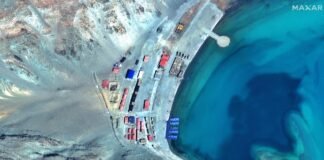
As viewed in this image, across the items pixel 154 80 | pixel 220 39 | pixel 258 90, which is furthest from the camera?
pixel 220 39

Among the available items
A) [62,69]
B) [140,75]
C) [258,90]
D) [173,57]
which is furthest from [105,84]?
[258,90]

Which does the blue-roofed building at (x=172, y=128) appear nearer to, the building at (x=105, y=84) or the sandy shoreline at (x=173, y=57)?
the sandy shoreline at (x=173, y=57)

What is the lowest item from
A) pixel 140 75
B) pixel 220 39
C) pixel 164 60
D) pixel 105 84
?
pixel 105 84

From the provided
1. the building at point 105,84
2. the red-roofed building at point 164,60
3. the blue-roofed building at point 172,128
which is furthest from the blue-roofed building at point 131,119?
the red-roofed building at point 164,60

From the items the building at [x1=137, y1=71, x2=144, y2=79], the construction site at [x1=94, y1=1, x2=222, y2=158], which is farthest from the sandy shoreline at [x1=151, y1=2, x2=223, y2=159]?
the building at [x1=137, y1=71, x2=144, y2=79]

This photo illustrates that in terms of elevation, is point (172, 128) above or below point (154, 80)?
below

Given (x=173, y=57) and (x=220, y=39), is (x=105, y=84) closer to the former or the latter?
(x=173, y=57)

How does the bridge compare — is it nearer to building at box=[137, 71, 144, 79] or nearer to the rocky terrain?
the rocky terrain

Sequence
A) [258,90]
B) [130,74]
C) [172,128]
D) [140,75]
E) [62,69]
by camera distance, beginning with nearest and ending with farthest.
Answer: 1. [172,128]
2. [62,69]
3. [258,90]
4. [130,74]
5. [140,75]

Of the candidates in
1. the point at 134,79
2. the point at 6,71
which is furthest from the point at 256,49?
the point at 6,71
